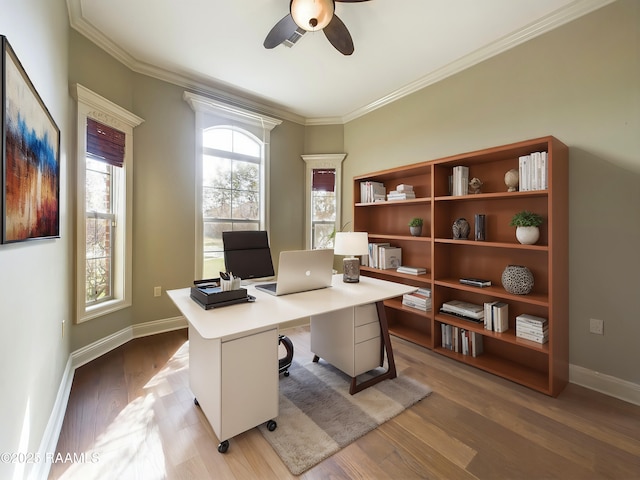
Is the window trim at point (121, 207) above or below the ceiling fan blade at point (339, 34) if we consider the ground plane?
below

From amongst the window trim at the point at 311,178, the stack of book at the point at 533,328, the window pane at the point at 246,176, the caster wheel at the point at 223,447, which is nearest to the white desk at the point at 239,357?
the caster wheel at the point at 223,447

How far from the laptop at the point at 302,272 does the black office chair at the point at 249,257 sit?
396mm

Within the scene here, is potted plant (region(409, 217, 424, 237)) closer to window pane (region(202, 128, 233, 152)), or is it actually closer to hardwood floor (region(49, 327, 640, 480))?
hardwood floor (region(49, 327, 640, 480))

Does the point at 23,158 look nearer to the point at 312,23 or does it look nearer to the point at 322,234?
the point at 312,23

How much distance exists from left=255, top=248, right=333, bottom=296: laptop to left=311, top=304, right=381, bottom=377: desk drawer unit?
1.02 ft

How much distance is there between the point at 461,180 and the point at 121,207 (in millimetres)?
3311

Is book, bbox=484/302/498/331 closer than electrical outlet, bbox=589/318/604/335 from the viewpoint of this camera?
No

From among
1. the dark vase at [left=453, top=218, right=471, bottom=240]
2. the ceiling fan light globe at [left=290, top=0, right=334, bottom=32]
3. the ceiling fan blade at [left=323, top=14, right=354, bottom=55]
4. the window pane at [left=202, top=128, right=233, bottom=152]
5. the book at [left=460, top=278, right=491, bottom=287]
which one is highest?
the ceiling fan blade at [left=323, top=14, right=354, bottom=55]

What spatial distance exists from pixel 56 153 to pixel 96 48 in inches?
61.2

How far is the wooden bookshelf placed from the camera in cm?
202

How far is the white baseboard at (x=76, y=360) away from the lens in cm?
134

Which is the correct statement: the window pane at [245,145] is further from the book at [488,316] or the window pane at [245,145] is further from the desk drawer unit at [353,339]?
the book at [488,316]

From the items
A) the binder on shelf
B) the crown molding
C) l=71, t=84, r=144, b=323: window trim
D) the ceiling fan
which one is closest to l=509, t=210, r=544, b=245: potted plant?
the binder on shelf

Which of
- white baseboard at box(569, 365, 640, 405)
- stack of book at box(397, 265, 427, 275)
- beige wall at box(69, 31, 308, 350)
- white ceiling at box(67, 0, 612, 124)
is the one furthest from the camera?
stack of book at box(397, 265, 427, 275)
